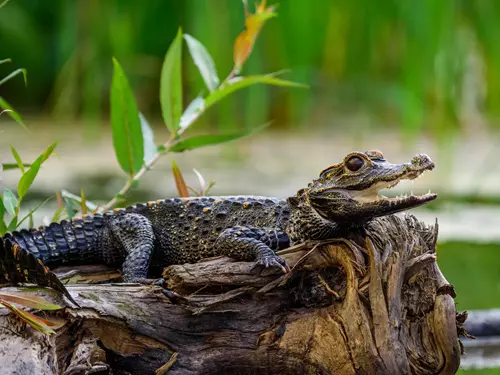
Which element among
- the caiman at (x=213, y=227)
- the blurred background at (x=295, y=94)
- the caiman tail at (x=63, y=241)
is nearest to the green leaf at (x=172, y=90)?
the caiman at (x=213, y=227)

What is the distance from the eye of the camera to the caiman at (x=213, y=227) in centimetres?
257

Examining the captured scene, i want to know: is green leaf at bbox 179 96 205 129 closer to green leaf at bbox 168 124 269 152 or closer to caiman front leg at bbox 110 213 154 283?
green leaf at bbox 168 124 269 152

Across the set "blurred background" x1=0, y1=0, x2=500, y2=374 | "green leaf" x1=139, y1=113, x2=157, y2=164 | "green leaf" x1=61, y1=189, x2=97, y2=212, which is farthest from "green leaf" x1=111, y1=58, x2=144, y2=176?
"blurred background" x1=0, y1=0, x2=500, y2=374

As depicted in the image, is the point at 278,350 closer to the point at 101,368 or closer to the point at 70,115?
the point at 101,368

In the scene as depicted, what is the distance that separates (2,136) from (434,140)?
12.6ft

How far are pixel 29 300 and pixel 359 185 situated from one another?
3.35ft

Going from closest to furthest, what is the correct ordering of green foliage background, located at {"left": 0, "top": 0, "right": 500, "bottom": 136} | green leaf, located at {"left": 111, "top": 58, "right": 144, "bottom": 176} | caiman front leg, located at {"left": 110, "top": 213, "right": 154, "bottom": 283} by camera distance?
1. caiman front leg, located at {"left": 110, "top": 213, "right": 154, "bottom": 283}
2. green leaf, located at {"left": 111, "top": 58, "right": 144, "bottom": 176}
3. green foliage background, located at {"left": 0, "top": 0, "right": 500, "bottom": 136}

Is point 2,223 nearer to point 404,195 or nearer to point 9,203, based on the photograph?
point 9,203

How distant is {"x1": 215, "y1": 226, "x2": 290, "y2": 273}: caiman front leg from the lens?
101 inches

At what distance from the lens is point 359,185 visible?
2.67m

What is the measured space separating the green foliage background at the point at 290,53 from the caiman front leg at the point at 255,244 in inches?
157

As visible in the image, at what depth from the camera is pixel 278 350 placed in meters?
2.53

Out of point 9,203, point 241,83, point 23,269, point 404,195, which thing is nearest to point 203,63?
point 241,83

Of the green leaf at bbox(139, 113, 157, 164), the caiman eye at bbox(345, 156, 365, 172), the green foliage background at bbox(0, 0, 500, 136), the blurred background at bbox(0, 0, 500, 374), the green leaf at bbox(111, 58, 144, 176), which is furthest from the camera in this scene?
the green foliage background at bbox(0, 0, 500, 136)
